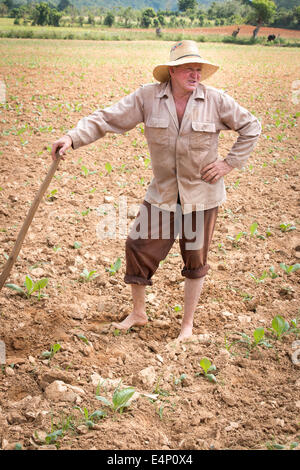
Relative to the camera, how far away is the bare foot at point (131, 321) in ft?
10.2

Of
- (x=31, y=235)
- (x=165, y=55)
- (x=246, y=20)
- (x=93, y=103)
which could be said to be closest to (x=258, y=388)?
(x=31, y=235)

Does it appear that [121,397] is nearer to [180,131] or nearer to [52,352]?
[52,352]

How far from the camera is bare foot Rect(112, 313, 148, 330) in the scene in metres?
3.11

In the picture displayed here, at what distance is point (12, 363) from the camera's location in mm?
2689

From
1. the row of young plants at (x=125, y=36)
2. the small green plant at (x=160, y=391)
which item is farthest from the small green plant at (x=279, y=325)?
the row of young plants at (x=125, y=36)

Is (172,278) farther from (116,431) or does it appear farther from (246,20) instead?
(246,20)

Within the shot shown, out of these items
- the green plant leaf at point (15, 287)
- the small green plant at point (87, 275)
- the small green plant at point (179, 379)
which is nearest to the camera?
the small green plant at point (179, 379)

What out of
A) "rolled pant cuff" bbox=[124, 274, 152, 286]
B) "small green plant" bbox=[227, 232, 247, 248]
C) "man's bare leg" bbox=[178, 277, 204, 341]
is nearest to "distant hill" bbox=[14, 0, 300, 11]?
"small green plant" bbox=[227, 232, 247, 248]

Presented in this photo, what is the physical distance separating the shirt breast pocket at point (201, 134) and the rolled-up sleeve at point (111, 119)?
34 cm

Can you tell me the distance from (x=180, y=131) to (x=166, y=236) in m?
0.66

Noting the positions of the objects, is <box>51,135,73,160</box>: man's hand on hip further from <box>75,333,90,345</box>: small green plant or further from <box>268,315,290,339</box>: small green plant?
<box>268,315,290,339</box>: small green plant

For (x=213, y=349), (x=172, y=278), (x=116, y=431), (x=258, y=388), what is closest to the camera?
(x=116, y=431)

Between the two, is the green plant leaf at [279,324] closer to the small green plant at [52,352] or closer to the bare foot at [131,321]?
the bare foot at [131,321]

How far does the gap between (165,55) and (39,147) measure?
39.7ft
